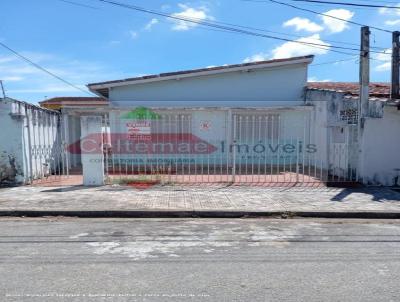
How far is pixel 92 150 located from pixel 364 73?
7249mm

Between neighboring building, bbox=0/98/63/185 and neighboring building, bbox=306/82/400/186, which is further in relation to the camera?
neighboring building, bbox=306/82/400/186

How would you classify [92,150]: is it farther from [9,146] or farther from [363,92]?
[363,92]

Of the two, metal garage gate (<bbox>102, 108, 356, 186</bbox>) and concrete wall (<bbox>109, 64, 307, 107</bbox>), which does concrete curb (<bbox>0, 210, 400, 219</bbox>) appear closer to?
metal garage gate (<bbox>102, 108, 356, 186</bbox>)

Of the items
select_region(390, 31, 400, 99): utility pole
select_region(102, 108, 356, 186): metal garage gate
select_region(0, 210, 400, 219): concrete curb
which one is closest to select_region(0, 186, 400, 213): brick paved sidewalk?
select_region(0, 210, 400, 219): concrete curb

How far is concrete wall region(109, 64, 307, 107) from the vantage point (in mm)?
15055

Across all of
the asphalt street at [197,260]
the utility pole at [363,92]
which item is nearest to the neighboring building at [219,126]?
the utility pole at [363,92]

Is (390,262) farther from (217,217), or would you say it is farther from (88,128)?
(88,128)

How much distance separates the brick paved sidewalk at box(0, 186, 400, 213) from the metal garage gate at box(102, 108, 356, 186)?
8.10ft

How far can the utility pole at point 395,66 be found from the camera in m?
10.7

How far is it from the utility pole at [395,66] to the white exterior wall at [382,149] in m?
0.65

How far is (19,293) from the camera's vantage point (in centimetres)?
379

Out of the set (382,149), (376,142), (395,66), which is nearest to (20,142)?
(376,142)

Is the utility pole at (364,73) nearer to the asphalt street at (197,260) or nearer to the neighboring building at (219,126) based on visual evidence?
the neighboring building at (219,126)

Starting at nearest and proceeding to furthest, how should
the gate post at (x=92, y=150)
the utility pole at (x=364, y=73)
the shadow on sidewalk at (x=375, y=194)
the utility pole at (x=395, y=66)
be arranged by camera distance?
the shadow on sidewalk at (x=375, y=194) < the gate post at (x=92, y=150) < the utility pole at (x=364, y=73) < the utility pole at (x=395, y=66)
